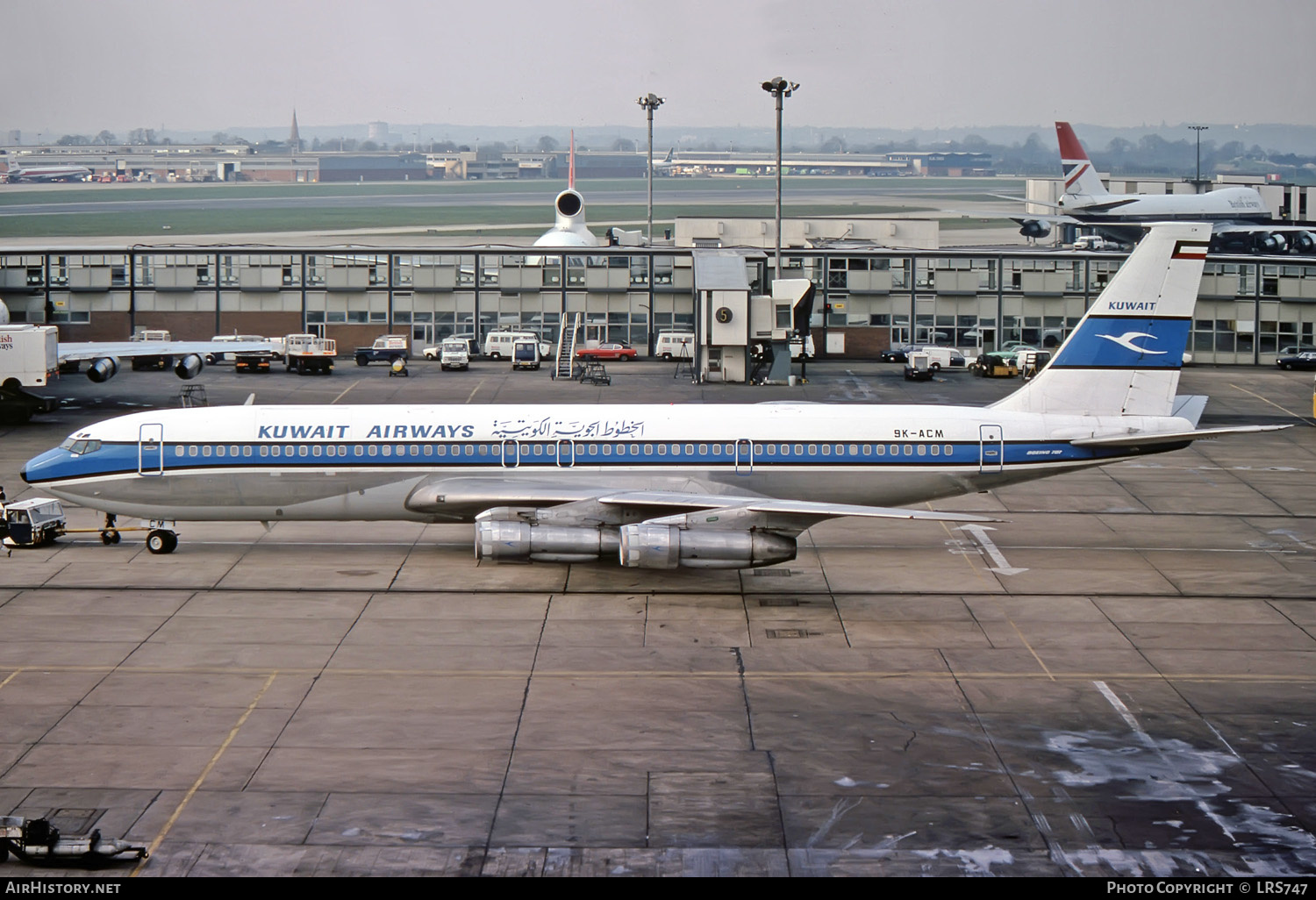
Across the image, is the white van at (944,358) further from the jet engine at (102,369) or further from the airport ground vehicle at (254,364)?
the jet engine at (102,369)

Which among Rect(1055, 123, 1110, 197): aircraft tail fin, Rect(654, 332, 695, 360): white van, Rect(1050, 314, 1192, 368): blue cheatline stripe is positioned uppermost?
Rect(1055, 123, 1110, 197): aircraft tail fin

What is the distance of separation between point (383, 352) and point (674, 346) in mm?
18379

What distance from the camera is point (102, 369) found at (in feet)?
218

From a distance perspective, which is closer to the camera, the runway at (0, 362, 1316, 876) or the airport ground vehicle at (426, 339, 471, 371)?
the runway at (0, 362, 1316, 876)

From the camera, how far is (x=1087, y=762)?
80.8 feet

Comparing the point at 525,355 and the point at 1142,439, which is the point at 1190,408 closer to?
the point at 1142,439

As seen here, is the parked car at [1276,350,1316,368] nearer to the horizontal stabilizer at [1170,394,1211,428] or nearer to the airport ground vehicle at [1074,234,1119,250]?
the airport ground vehicle at [1074,234,1119,250]

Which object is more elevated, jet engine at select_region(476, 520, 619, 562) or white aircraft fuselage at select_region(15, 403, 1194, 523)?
white aircraft fuselage at select_region(15, 403, 1194, 523)

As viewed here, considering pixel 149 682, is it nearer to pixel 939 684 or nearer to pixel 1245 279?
pixel 939 684

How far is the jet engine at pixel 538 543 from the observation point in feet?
116

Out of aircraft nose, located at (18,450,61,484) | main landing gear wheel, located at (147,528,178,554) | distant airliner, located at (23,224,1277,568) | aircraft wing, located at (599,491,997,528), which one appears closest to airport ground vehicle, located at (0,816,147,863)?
distant airliner, located at (23,224,1277,568)

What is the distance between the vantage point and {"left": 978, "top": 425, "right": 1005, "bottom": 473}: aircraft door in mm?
39062

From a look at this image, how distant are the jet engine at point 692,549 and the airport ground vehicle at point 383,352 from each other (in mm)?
50915

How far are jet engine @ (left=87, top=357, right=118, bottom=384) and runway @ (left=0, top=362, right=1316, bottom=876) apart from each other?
22823 mm
